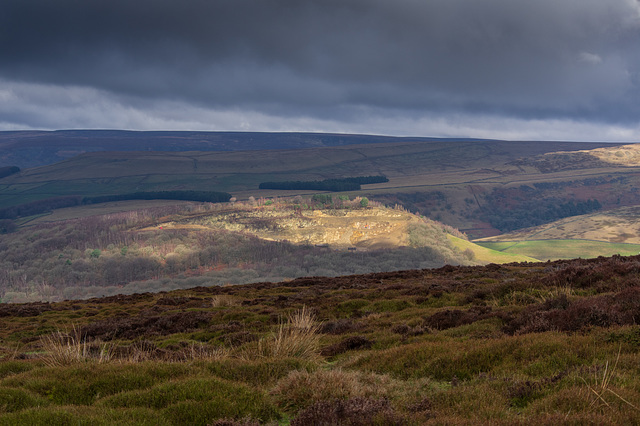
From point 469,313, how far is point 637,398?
9.67 meters

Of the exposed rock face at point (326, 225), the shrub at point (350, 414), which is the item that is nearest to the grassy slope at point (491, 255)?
the exposed rock face at point (326, 225)

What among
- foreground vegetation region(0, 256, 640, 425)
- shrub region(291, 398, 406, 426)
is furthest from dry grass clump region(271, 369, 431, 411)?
shrub region(291, 398, 406, 426)

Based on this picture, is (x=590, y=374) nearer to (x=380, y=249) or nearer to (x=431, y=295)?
(x=431, y=295)

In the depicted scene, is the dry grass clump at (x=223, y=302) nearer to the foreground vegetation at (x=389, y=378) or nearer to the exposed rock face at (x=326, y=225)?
the foreground vegetation at (x=389, y=378)

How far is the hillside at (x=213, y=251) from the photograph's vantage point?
114438 millimetres

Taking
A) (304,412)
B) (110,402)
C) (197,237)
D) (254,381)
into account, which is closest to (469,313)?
(254,381)

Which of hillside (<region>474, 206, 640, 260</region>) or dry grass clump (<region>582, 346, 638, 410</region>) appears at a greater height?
dry grass clump (<region>582, 346, 638, 410</region>)

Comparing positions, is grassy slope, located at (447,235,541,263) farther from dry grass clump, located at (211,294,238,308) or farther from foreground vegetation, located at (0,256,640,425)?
foreground vegetation, located at (0,256,640,425)

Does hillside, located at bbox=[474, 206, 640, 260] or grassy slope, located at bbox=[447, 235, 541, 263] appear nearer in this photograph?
grassy slope, located at bbox=[447, 235, 541, 263]

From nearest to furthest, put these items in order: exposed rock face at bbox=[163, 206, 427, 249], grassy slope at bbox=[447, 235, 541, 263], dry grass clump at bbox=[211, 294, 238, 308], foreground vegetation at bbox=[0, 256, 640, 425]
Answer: foreground vegetation at bbox=[0, 256, 640, 425], dry grass clump at bbox=[211, 294, 238, 308], grassy slope at bbox=[447, 235, 541, 263], exposed rock face at bbox=[163, 206, 427, 249]

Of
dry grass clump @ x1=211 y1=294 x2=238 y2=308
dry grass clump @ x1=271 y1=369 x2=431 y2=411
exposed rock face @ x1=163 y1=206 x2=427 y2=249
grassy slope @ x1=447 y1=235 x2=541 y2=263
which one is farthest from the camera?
exposed rock face @ x1=163 y1=206 x2=427 y2=249

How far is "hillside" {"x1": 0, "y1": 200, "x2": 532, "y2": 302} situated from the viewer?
4505 inches

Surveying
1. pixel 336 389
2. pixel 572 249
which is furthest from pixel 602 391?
pixel 572 249

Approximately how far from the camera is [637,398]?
20.8 ft
